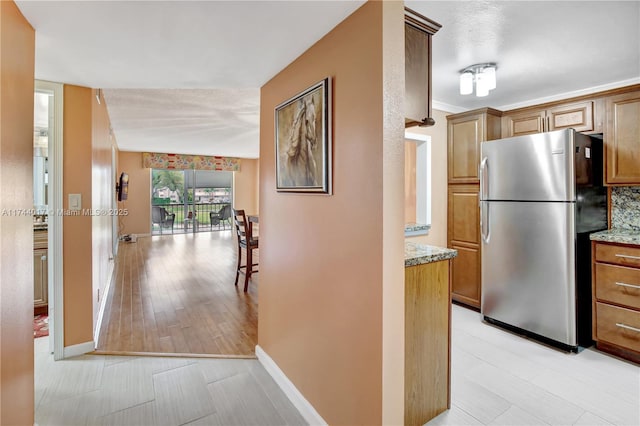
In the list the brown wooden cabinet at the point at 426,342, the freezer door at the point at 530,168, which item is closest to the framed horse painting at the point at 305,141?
the brown wooden cabinet at the point at 426,342

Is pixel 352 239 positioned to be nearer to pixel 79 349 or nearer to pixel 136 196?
pixel 79 349

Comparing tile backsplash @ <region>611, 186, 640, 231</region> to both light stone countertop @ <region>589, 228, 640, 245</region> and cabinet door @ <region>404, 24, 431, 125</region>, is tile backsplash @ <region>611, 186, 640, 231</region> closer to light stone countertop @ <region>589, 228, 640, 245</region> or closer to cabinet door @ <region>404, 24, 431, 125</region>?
light stone countertop @ <region>589, 228, 640, 245</region>

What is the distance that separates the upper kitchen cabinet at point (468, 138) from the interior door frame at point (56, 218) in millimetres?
3598

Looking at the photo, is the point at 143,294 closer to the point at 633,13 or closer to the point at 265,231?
the point at 265,231

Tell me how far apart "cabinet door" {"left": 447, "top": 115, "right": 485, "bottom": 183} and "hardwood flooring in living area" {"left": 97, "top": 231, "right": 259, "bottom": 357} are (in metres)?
2.66

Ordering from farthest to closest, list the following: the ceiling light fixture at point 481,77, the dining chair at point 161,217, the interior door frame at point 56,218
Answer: the dining chair at point 161,217 → the ceiling light fixture at point 481,77 → the interior door frame at point 56,218

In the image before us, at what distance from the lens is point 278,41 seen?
5.64 ft

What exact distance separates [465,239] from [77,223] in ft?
11.8

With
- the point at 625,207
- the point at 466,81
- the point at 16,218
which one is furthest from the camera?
the point at 625,207

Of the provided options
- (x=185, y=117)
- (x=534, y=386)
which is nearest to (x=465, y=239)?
(x=534, y=386)

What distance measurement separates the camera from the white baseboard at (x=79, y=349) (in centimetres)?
239

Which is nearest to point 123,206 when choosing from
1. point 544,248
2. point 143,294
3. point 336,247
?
point 143,294

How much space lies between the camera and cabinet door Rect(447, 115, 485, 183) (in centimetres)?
332

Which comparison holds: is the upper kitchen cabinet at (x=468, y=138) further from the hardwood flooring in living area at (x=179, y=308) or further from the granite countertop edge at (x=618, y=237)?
the hardwood flooring in living area at (x=179, y=308)
